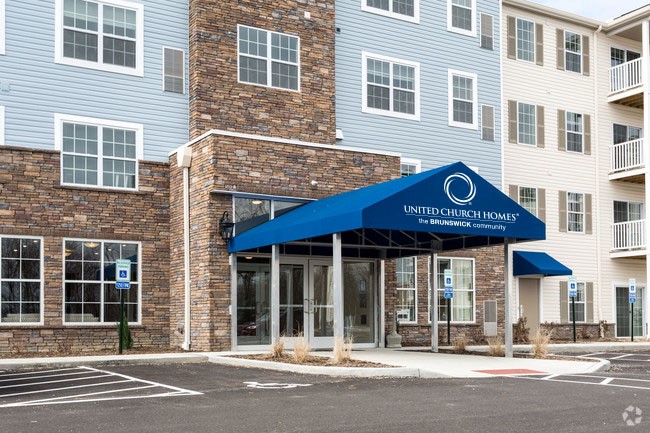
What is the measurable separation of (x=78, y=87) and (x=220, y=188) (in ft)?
15.4

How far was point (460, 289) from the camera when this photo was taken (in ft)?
89.9

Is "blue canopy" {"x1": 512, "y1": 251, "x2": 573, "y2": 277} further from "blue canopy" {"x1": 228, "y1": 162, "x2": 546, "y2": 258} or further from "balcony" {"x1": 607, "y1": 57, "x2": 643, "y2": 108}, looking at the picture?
"blue canopy" {"x1": 228, "y1": 162, "x2": 546, "y2": 258}

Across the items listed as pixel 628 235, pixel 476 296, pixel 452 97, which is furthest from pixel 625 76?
pixel 476 296

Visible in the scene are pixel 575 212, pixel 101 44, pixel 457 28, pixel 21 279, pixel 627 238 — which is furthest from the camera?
pixel 627 238

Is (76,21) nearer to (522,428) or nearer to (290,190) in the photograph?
(290,190)

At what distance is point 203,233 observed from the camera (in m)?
20.6

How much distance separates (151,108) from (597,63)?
18.5 metres

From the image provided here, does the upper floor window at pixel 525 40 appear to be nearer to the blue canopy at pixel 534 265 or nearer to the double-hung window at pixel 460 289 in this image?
the blue canopy at pixel 534 265

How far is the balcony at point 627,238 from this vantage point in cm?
3130

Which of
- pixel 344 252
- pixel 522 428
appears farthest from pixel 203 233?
pixel 522 428

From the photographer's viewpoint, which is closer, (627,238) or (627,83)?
(627,238)

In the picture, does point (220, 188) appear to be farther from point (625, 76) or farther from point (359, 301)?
point (625, 76)

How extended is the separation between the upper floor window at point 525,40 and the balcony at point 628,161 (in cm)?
514

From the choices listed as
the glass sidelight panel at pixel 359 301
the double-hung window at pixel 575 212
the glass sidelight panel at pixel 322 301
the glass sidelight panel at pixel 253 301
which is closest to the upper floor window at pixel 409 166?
the glass sidelight panel at pixel 359 301
